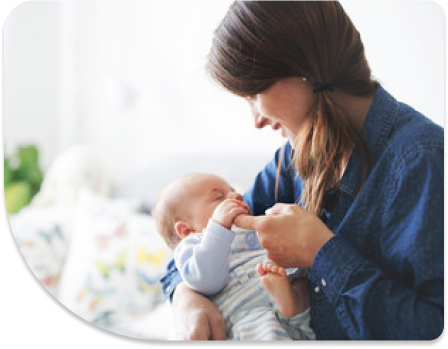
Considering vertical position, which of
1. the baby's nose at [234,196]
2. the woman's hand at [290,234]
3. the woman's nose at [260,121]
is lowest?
the woman's hand at [290,234]

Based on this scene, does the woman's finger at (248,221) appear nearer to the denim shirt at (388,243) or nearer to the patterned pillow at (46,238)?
the denim shirt at (388,243)

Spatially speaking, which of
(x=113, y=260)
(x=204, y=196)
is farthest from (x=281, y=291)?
(x=113, y=260)

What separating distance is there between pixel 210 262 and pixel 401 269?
236 millimetres

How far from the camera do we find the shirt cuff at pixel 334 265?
1.91ft

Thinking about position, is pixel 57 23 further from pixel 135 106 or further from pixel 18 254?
pixel 18 254

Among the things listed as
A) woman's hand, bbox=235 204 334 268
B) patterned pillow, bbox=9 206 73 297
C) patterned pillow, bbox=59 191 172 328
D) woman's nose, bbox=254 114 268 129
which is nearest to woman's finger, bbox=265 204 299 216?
woman's hand, bbox=235 204 334 268

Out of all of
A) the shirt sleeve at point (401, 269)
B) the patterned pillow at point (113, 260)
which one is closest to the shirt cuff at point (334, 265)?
the shirt sleeve at point (401, 269)

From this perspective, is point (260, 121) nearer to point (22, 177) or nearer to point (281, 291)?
point (281, 291)

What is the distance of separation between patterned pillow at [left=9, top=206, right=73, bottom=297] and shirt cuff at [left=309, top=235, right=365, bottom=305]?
1.76 ft

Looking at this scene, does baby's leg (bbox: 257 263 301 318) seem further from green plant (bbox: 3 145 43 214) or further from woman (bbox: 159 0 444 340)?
green plant (bbox: 3 145 43 214)

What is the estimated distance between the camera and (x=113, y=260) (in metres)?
1.06

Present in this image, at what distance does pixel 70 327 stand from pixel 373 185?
454mm

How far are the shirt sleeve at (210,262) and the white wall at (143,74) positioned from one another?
18 centimetres

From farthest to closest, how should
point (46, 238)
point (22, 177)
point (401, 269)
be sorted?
point (46, 238)
point (22, 177)
point (401, 269)
